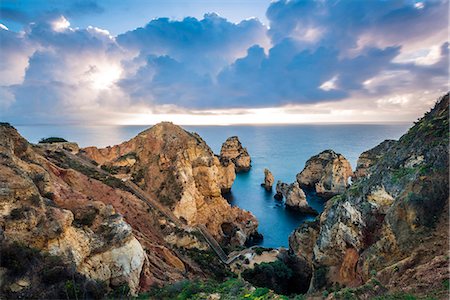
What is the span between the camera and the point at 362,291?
1230 centimetres

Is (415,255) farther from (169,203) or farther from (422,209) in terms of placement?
(169,203)

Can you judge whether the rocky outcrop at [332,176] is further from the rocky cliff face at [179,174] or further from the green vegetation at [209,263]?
the green vegetation at [209,263]

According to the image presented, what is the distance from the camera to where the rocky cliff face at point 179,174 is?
1858 inches

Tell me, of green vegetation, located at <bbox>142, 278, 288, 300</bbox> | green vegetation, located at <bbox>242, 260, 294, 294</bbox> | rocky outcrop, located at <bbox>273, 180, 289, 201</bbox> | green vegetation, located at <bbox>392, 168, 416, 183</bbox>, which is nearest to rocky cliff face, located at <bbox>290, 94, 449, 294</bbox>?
green vegetation, located at <bbox>392, 168, 416, 183</bbox>

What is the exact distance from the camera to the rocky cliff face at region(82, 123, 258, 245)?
155 ft

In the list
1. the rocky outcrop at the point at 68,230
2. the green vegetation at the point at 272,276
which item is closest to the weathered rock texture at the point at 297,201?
the green vegetation at the point at 272,276

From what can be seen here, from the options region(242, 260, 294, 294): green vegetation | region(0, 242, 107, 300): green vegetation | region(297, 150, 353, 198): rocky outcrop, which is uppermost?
region(0, 242, 107, 300): green vegetation

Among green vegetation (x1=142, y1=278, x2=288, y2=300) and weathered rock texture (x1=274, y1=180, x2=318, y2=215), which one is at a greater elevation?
green vegetation (x1=142, y1=278, x2=288, y2=300)

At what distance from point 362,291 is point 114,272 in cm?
1278

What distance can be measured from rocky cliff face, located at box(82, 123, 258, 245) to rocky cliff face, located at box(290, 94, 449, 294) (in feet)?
91.0

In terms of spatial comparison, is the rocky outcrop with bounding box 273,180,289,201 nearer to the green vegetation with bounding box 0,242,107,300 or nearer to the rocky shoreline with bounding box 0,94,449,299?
the rocky shoreline with bounding box 0,94,449,299

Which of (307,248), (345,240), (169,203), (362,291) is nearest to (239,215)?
(169,203)

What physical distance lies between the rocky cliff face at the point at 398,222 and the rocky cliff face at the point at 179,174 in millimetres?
27731

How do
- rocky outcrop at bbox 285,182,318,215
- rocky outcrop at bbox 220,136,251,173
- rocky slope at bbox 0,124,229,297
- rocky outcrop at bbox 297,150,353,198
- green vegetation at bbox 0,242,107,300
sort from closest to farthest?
green vegetation at bbox 0,242,107,300 → rocky slope at bbox 0,124,229,297 → rocky outcrop at bbox 285,182,318,215 → rocky outcrop at bbox 297,150,353,198 → rocky outcrop at bbox 220,136,251,173
